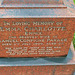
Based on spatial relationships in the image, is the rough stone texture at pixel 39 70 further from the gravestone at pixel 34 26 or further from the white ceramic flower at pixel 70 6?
the white ceramic flower at pixel 70 6

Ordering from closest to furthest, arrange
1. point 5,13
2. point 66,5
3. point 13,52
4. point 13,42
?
point 5,13
point 66,5
point 13,42
point 13,52

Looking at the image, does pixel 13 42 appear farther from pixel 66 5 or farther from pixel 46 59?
pixel 66 5

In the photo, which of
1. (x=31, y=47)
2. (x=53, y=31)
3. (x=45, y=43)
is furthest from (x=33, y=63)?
(x=53, y=31)

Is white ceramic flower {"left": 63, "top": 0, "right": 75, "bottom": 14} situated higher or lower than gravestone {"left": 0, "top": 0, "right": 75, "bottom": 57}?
higher

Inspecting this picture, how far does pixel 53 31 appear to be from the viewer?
7.39 ft

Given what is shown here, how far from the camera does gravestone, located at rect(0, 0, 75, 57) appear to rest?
6.75 ft

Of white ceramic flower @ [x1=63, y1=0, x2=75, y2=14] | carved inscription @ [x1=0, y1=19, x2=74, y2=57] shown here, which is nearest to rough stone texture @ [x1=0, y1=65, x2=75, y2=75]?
carved inscription @ [x1=0, y1=19, x2=74, y2=57]

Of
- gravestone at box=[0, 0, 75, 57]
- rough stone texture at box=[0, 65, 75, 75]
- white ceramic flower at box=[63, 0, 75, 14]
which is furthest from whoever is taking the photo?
rough stone texture at box=[0, 65, 75, 75]

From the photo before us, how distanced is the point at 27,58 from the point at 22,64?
0.18 m

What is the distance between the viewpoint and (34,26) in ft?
7.05

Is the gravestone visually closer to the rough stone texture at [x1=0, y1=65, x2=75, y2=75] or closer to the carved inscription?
the carved inscription

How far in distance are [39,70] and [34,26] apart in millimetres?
1159

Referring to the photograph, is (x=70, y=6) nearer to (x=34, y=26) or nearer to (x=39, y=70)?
(x=34, y=26)

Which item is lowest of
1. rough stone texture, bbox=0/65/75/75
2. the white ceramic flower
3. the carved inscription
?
rough stone texture, bbox=0/65/75/75
